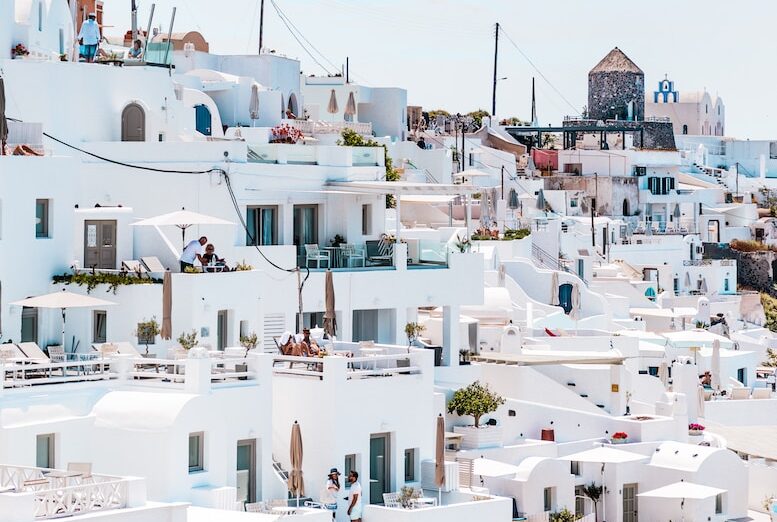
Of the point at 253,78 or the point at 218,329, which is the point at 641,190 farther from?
the point at 218,329

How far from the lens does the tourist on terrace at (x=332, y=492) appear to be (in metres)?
38.1

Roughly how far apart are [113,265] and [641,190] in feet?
209

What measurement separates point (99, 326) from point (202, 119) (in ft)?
68.6

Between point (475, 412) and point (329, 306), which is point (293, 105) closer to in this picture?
point (475, 412)

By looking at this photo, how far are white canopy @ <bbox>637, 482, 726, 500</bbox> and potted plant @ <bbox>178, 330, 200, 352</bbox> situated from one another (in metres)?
11.8

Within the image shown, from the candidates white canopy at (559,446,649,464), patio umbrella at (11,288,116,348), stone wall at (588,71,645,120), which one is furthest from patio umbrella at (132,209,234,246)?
stone wall at (588,71,645,120)

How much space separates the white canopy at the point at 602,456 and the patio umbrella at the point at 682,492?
2.97ft

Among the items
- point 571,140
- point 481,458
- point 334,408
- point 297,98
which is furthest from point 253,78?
point 571,140

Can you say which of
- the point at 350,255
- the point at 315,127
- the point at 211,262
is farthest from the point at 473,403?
the point at 315,127

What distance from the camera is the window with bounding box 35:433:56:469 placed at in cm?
3569

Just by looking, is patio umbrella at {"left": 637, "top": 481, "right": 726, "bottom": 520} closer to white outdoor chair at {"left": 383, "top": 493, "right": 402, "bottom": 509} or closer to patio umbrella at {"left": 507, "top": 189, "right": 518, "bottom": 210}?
white outdoor chair at {"left": 383, "top": 493, "right": 402, "bottom": 509}

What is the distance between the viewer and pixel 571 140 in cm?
11881

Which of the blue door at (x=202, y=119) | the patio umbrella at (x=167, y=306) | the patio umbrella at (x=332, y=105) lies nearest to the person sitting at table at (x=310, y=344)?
the patio umbrella at (x=167, y=306)

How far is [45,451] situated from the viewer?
35.8 m
